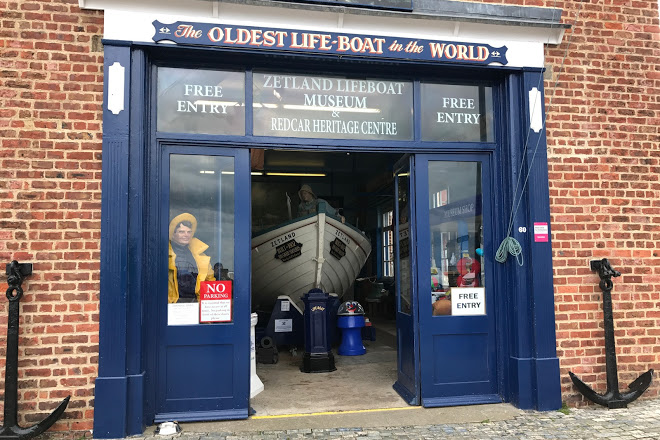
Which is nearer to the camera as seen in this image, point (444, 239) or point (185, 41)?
point (185, 41)

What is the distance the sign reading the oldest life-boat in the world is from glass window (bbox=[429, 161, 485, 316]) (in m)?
0.68

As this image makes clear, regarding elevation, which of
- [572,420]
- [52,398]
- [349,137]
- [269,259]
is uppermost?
[349,137]

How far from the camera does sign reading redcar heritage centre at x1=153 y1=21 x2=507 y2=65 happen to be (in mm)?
4523

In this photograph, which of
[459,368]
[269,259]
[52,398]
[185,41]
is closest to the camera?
[52,398]

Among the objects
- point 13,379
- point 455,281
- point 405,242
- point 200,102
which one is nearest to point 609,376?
point 455,281

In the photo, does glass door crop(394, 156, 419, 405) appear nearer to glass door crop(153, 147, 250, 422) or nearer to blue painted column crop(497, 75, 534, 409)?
blue painted column crop(497, 75, 534, 409)

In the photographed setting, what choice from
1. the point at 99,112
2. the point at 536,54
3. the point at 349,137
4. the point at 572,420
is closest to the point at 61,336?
the point at 99,112

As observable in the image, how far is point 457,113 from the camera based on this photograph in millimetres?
5289

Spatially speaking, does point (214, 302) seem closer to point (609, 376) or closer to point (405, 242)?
point (405, 242)

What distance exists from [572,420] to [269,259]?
20.0ft

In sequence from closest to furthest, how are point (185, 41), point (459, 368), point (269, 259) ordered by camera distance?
point (185, 41)
point (459, 368)
point (269, 259)

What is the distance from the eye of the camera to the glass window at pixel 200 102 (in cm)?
472

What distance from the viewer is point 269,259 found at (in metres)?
9.45

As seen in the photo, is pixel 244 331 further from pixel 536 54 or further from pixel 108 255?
pixel 536 54
